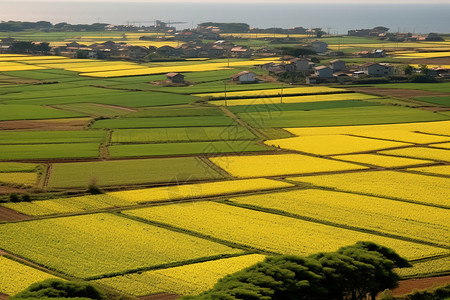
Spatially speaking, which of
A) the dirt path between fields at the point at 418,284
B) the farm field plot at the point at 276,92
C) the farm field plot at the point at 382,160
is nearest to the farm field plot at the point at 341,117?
the farm field plot at the point at 276,92

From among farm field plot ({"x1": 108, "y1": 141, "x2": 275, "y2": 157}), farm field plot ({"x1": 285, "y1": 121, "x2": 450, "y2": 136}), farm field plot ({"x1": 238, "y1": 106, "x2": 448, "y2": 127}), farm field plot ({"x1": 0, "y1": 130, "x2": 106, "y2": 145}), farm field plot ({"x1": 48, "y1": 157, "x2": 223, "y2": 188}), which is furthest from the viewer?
farm field plot ({"x1": 238, "y1": 106, "x2": 448, "y2": 127})

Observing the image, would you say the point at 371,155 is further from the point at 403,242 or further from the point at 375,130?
the point at 403,242

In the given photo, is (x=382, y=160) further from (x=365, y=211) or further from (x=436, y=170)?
(x=365, y=211)

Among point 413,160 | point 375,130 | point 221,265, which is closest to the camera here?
point 221,265

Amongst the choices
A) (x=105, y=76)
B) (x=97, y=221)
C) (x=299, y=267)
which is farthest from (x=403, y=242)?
(x=105, y=76)

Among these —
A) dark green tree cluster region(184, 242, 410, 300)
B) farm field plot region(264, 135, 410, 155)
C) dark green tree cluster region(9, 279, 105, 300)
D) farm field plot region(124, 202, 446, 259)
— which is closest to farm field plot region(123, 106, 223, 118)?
farm field plot region(264, 135, 410, 155)

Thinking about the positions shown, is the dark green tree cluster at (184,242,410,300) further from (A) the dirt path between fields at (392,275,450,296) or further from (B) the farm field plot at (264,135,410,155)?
(B) the farm field plot at (264,135,410,155)
